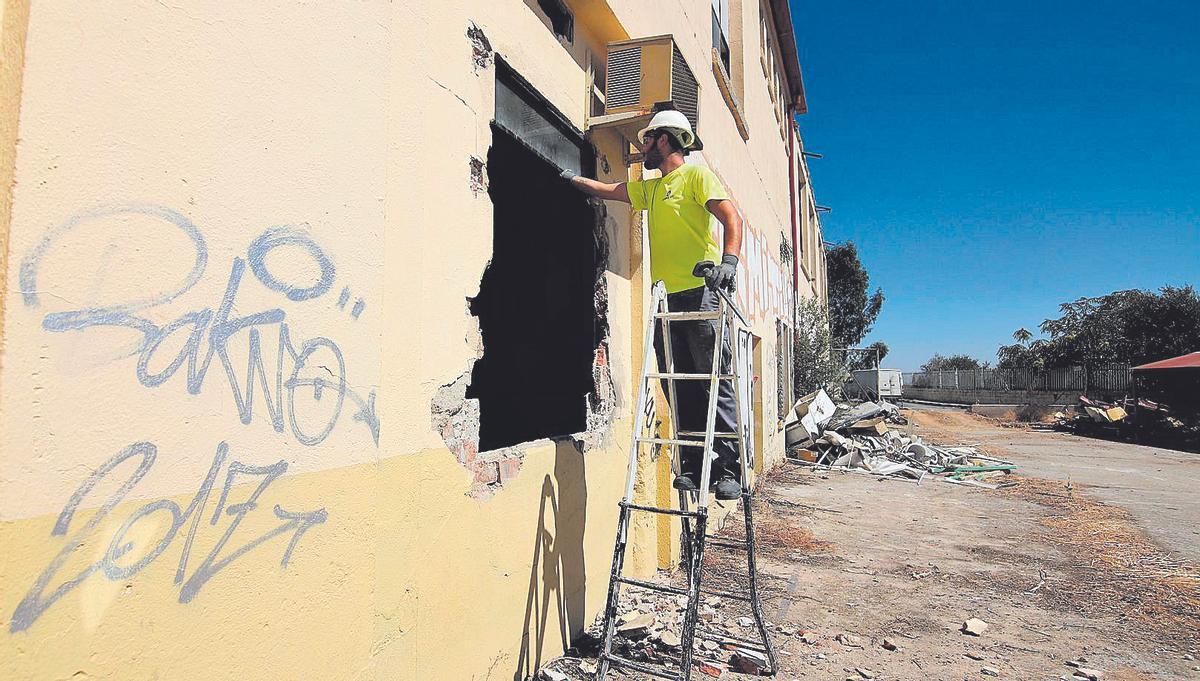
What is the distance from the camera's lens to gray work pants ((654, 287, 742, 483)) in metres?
3.65

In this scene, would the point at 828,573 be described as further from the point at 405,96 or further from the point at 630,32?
the point at 405,96

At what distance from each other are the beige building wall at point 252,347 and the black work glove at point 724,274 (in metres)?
1.10

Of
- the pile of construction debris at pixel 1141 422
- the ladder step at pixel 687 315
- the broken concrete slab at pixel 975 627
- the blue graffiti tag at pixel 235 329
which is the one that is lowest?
the broken concrete slab at pixel 975 627

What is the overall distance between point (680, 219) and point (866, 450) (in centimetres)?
1013

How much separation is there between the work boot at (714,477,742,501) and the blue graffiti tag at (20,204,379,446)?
2.04 metres

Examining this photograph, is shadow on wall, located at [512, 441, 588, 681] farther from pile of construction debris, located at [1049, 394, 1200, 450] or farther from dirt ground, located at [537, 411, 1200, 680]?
pile of construction debris, located at [1049, 394, 1200, 450]

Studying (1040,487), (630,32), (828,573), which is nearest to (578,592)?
(828,573)

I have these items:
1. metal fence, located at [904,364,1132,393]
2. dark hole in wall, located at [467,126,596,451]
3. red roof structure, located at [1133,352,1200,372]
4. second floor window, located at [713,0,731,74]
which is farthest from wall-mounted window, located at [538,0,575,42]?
metal fence, located at [904,364,1132,393]

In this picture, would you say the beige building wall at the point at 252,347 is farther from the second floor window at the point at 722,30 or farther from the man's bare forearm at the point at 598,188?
the second floor window at the point at 722,30

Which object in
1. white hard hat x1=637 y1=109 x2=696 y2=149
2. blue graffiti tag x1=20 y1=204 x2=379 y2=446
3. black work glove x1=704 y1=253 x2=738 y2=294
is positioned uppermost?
white hard hat x1=637 y1=109 x2=696 y2=149

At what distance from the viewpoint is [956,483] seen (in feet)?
34.5

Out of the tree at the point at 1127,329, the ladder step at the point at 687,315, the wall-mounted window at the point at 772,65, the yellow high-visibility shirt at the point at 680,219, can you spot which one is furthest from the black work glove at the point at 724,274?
the tree at the point at 1127,329

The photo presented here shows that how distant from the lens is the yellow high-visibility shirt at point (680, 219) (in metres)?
3.56

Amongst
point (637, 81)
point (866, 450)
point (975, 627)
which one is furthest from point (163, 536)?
point (866, 450)
